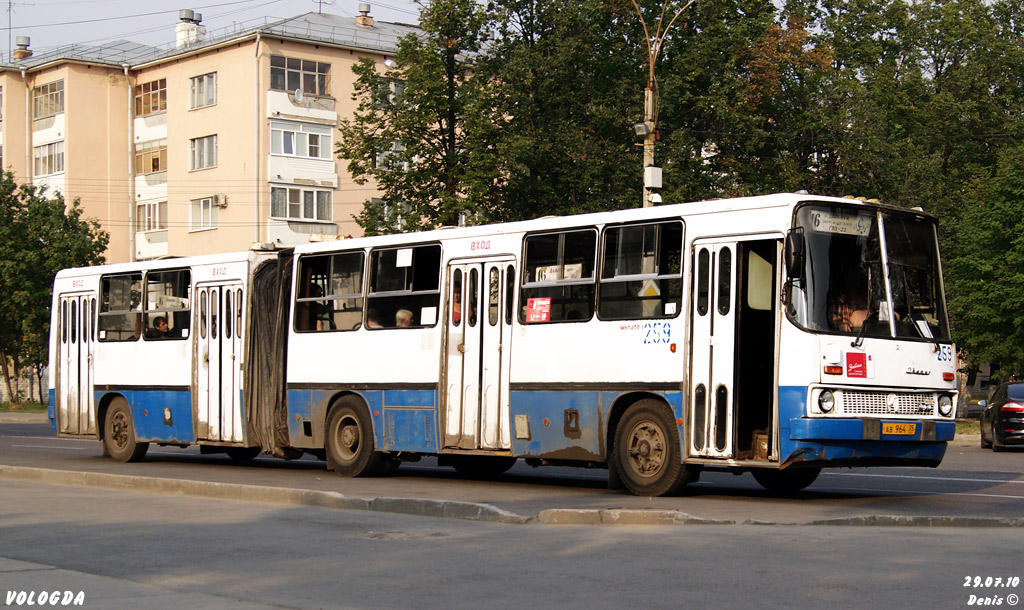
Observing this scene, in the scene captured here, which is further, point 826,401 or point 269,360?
point 269,360

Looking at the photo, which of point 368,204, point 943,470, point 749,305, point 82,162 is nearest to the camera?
point 749,305

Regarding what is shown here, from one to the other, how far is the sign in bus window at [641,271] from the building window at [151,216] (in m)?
51.3

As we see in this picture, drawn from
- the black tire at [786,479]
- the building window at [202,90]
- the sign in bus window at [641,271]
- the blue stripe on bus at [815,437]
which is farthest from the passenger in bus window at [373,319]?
the building window at [202,90]

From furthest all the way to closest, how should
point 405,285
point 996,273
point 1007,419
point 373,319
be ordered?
point 996,273 < point 1007,419 < point 373,319 < point 405,285

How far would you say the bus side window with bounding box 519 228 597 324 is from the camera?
1561 centimetres

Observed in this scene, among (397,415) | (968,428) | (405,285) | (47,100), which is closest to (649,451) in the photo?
(397,415)

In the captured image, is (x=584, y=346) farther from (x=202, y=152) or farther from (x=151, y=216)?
(x=151, y=216)

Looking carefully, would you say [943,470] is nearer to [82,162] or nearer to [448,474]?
[448,474]

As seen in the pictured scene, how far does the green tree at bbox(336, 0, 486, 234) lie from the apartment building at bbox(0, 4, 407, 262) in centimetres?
1874

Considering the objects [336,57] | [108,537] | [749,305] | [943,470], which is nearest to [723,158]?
[336,57]

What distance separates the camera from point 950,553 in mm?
9656

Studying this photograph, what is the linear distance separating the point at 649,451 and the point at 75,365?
12627 mm

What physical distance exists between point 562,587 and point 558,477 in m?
10.5

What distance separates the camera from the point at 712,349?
14055 millimetres
